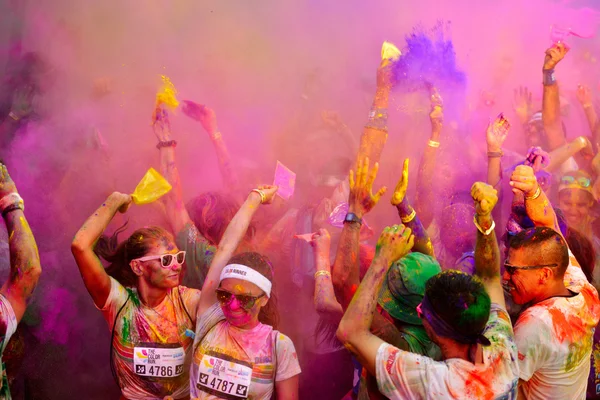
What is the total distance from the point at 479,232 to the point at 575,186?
282 centimetres

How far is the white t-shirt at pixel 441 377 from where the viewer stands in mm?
1877

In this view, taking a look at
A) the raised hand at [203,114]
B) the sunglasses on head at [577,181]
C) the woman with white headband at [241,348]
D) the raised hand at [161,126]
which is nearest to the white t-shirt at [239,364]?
the woman with white headband at [241,348]

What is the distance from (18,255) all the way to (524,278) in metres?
2.55

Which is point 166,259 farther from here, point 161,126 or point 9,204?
point 161,126

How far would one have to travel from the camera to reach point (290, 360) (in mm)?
2508

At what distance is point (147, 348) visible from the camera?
2.73 meters

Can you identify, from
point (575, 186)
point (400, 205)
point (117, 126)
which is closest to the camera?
point (400, 205)

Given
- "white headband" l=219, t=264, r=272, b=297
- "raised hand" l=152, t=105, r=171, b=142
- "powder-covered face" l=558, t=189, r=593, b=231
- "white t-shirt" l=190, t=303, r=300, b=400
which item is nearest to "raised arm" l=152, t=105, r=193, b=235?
"raised hand" l=152, t=105, r=171, b=142

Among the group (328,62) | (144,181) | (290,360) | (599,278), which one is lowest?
(290,360)

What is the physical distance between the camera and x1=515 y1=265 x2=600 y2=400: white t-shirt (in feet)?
7.40

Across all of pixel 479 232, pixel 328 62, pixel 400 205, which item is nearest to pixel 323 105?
pixel 328 62

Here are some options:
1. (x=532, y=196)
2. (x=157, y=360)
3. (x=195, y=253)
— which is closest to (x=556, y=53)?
(x=532, y=196)

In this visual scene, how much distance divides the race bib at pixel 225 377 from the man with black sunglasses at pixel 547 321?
1292mm

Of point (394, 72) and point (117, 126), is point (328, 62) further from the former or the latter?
point (117, 126)
